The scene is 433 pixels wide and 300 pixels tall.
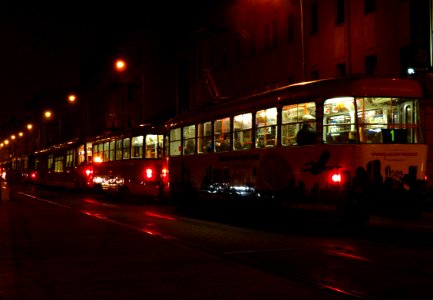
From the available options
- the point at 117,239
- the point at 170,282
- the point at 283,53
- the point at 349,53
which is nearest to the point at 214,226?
the point at 117,239

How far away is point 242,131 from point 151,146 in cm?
1014

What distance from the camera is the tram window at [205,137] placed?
71.7 ft

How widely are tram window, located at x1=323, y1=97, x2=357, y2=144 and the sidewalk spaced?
478 cm

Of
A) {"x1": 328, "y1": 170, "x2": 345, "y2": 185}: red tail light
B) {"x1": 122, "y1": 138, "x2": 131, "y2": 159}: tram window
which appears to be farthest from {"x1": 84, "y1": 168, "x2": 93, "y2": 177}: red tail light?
{"x1": 328, "y1": 170, "x2": 345, "y2": 185}: red tail light

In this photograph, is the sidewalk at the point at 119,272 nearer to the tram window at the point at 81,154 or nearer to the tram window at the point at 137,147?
the tram window at the point at 137,147

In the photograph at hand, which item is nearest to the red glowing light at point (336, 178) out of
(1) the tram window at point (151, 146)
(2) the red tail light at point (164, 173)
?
(2) the red tail light at point (164, 173)

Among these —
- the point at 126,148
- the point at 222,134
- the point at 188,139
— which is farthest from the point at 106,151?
the point at 222,134

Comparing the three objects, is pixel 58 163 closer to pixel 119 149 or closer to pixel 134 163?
pixel 119 149

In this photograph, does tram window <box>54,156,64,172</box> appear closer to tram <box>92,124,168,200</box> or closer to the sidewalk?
tram <box>92,124,168,200</box>

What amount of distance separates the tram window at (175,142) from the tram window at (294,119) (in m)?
7.60

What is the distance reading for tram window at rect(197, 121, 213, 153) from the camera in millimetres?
21844

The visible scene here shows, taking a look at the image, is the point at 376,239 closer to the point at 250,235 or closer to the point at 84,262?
the point at 250,235

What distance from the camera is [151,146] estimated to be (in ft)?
96.1

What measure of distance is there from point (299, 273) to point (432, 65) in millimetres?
18389
